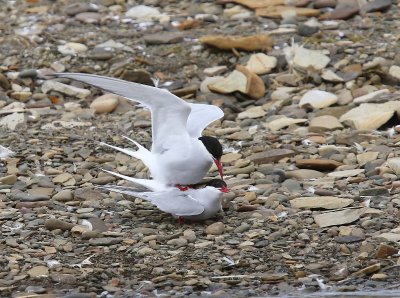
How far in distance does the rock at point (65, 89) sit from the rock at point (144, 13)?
1741mm

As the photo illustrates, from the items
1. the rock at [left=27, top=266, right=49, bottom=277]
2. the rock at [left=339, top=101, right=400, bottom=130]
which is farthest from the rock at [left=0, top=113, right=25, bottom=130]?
the rock at [left=27, top=266, right=49, bottom=277]

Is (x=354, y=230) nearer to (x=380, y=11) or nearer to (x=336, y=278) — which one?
(x=336, y=278)

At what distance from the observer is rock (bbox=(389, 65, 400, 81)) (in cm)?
884

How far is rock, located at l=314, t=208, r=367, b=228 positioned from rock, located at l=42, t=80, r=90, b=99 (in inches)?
134

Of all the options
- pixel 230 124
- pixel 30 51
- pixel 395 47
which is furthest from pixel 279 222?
pixel 30 51

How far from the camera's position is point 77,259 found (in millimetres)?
5863

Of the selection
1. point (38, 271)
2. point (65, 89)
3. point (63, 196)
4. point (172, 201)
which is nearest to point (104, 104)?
point (65, 89)

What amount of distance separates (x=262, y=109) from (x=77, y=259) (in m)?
3.15

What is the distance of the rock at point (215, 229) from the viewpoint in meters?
6.20

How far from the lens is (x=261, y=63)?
9.33m

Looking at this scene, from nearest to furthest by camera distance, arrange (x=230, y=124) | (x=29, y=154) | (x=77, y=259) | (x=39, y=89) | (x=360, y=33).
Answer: (x=77, y=259), (x=29, y=154), (x=230, y=124), (x=39, y=89), (x=360, y=33)

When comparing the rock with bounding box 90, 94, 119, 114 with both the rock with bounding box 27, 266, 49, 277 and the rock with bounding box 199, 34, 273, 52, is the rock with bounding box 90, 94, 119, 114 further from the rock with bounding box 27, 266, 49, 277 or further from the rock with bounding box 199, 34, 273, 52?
the rock with bounding box 27, 266, 49, 277

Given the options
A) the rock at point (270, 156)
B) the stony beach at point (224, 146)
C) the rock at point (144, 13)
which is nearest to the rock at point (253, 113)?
the stony beach at point (224, 146)

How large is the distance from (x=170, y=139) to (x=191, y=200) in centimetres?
49
